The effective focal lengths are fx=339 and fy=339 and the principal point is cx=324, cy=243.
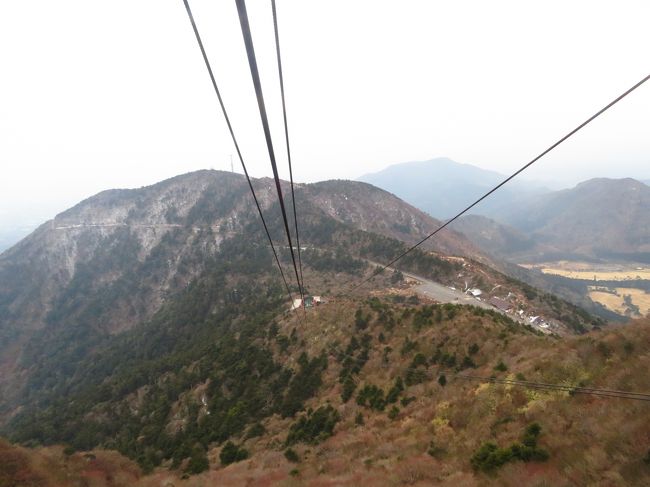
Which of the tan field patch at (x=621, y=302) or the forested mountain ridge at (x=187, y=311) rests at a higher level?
the forested mountain ridge at (x=187, y=311)

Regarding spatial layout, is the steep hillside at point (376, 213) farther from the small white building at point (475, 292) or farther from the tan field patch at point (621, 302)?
the small white building at point (475, 292)

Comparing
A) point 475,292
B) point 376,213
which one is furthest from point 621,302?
point 475,292

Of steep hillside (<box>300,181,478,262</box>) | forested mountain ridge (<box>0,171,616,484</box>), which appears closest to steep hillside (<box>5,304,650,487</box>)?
forested mountain ridge (<box>0,171,616,484</box>)

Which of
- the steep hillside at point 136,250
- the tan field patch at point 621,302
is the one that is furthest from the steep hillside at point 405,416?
the tan field patch at point 621,302

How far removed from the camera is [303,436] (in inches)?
1074

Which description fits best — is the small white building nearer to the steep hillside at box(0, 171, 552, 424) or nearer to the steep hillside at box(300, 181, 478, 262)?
the steep hillside at box(0, 171, 552, 424)

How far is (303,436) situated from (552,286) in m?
201

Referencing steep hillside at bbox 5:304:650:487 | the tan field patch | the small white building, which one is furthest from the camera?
the tan field patch

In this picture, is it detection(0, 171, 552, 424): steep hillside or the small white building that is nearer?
the small white building

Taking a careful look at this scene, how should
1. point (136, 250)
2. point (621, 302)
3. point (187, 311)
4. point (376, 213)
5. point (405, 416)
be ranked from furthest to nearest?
point (621, 302), point (376, 213), point (136, 250), point (187, 311), point (405, 416)

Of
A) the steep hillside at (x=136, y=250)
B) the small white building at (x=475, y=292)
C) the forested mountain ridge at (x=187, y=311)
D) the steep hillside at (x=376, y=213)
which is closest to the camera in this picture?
the forested mountain ridge at (x=187, y=311)

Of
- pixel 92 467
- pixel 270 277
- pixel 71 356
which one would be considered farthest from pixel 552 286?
pixel 71 356

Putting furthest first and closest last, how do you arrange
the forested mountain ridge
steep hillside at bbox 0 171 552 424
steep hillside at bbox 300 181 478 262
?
steep hillside at bbox 300 181 478 262 < steep hillside at bbox 0 171 552 424 < the forested mountain ridge

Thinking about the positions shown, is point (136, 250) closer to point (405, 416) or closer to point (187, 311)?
point (187, 311)
